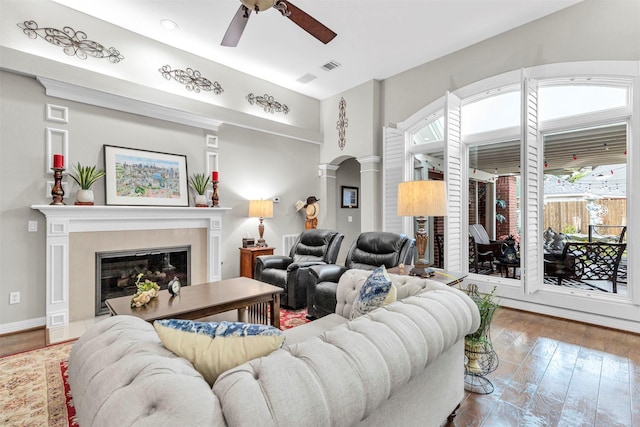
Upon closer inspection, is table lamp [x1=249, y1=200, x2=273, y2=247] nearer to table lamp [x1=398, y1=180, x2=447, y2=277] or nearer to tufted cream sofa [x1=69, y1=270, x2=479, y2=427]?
table lamp [x1=398, y1=180, x2=447, y2=277]

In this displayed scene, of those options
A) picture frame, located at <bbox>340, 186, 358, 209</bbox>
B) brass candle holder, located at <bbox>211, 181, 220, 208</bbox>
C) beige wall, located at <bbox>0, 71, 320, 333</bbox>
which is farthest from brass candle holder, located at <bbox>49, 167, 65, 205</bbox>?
picture frame, located at <bbox>340, 186, 358, 209</bbox>

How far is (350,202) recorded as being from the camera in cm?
674

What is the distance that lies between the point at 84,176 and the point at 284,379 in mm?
3808

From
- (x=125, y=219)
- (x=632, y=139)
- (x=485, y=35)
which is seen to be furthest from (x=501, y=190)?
(x=125, y=219)

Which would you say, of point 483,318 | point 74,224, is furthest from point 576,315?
point 74,224

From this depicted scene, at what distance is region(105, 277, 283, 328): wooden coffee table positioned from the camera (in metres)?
2.18

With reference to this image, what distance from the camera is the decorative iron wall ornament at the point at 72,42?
10.7 feet

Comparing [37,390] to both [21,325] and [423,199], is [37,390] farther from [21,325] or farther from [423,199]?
[423,199]

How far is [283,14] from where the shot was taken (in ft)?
7.79

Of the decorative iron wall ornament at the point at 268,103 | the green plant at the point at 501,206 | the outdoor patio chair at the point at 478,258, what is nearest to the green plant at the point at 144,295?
the decorative iron wall ornament at the point at 268,103

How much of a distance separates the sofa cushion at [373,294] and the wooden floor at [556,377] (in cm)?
83

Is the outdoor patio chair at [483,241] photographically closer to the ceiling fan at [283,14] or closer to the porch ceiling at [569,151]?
the porch ceiling at [569,151]

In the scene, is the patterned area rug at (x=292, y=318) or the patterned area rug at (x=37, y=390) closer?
the patterned area rug at (x=37, y=390)

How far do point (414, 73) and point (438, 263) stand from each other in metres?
3.14
